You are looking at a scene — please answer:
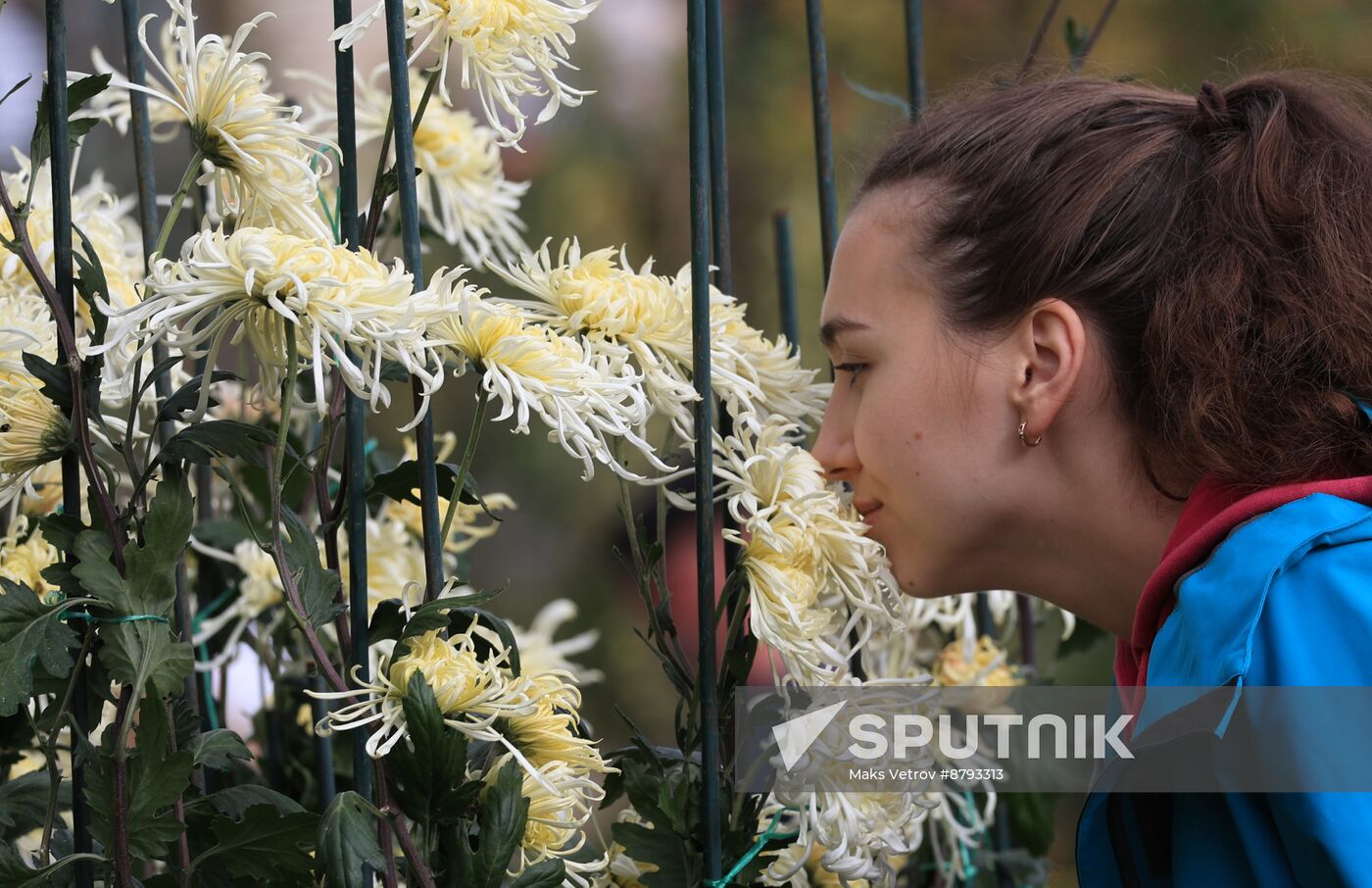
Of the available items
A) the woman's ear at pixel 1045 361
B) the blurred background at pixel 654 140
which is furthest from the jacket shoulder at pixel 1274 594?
the blurred background at pixel 654 140

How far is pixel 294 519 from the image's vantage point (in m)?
0.66

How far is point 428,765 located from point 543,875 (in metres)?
0.09

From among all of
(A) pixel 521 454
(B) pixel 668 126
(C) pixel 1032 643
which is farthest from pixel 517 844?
(B) pixel 668 126

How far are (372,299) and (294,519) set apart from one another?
13 centimetres

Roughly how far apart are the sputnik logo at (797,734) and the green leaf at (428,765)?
0.71 ft

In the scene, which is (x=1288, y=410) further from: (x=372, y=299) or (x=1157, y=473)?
(x=372, y=299)

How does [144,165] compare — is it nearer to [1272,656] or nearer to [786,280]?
[786,280]

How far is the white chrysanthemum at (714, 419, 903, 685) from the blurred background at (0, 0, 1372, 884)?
1566 mm

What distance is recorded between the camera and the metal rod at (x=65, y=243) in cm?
67

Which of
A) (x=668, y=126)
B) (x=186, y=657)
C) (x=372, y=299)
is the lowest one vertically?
(x=186, y=657)

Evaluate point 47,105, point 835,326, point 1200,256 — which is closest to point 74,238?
point 47,105

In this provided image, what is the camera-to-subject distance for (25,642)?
632 mm

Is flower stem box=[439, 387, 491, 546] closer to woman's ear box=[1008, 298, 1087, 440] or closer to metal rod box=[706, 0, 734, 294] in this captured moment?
metal rod box=[706, 0, 734, 294]

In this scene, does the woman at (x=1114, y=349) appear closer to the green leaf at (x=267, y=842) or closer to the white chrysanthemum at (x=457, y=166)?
the white chrysanthemum at (x=457, y=166)
